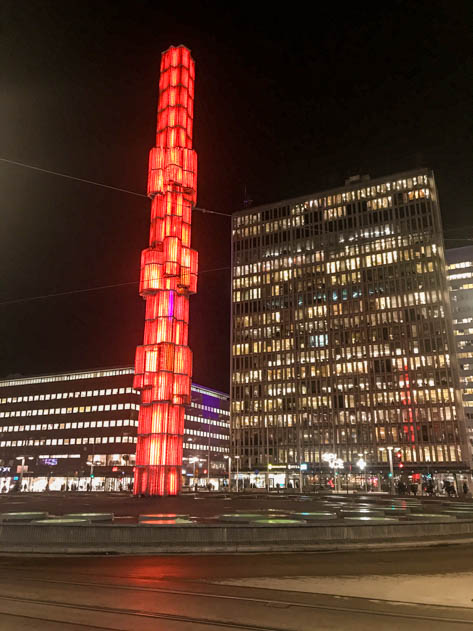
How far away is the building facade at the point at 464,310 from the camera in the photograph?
141 m

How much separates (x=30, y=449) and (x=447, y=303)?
10446 cm

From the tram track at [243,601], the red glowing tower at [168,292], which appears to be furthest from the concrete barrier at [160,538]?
the red glowing tower at [168,292]

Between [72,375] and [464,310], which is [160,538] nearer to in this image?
[72,375]

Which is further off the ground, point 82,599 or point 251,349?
point 251,349

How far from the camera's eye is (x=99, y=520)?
71.0 feet

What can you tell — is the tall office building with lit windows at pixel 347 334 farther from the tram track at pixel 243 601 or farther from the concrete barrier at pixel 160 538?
the tram track at pixel 243 601

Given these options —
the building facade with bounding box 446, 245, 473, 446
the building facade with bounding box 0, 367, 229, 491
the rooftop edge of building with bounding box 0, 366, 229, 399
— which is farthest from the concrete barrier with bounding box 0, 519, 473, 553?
the building facade with bounding box 446, 245, 473, 446

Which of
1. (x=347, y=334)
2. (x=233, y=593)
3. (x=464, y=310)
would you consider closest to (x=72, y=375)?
(x=347, y=334)

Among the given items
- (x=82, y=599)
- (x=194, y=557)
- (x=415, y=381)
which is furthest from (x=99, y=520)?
(x=415, y=381)

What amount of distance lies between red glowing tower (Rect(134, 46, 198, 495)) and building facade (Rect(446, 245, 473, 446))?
107975 millimetres

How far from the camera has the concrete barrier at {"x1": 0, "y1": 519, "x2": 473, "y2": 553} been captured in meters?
15.9

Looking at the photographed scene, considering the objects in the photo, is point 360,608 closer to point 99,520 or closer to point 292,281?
point 99,520

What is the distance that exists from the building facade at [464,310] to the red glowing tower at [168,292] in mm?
107975

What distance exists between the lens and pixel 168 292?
58.5m
